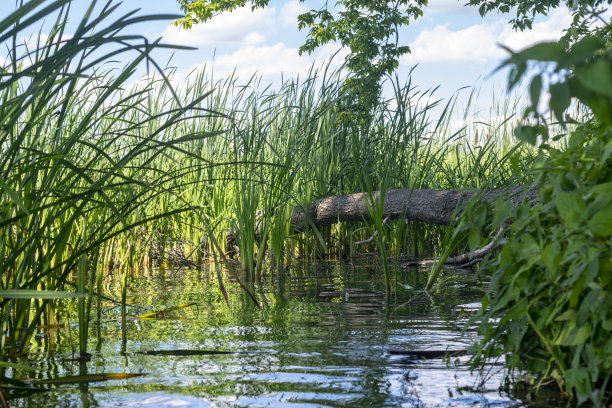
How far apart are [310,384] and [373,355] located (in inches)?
16.5

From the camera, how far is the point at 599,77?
718 millimetres

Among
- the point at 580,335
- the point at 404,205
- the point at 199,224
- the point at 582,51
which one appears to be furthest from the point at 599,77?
the point at 199,224

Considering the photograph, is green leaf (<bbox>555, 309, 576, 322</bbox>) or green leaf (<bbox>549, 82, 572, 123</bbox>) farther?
green leaf (<bbox>555, 309, 576, 322</bbox>)

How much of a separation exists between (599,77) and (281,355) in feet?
5.65

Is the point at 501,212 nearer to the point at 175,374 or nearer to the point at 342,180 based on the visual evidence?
the point at 175,374

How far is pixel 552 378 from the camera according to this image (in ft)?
5.58

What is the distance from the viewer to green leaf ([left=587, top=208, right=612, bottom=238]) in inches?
49.5

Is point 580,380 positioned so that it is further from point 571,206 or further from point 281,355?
point 281,355

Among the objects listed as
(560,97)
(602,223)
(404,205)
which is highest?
(404,205)

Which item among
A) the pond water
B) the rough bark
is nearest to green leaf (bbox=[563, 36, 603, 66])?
the pond water

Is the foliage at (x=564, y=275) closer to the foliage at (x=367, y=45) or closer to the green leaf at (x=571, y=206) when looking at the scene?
the green leaf at (x=571, y=206)

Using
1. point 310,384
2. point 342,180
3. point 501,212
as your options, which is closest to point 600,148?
point 501,212

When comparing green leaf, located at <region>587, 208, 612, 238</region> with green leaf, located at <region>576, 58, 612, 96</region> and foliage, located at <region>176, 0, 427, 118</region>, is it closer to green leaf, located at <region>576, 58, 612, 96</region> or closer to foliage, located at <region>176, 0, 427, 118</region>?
green leaf, located at <region>576, 58, 612, 96</region>

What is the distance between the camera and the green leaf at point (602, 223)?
126cm
